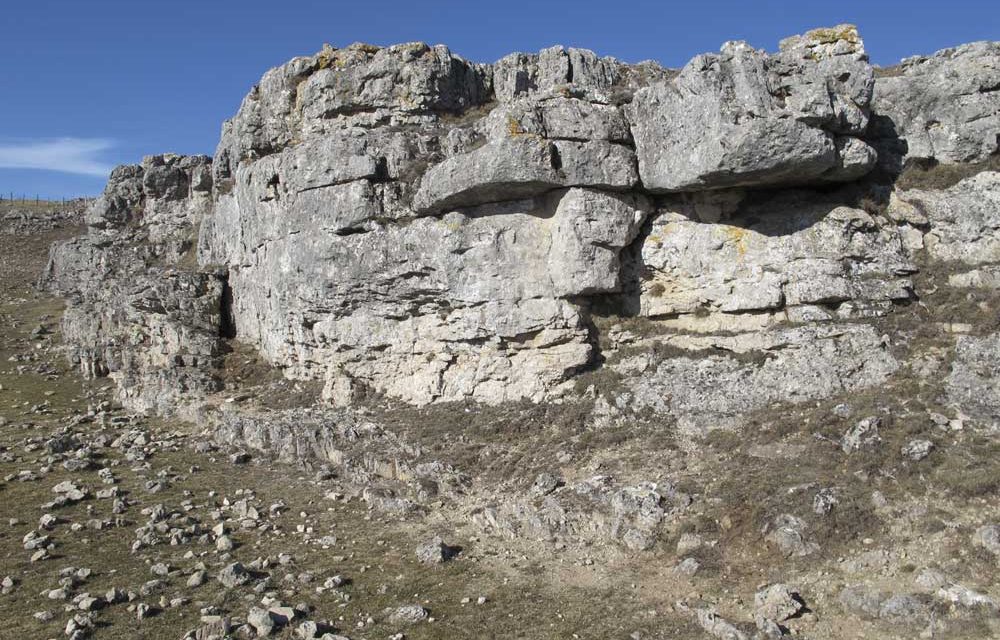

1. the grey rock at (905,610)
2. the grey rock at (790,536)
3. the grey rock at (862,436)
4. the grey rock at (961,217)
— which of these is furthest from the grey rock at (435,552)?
the grey rock at (961,217)

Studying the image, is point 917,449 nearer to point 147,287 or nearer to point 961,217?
point 961,217

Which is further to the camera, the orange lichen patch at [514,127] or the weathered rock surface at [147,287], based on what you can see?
the weathered rock surface at [147,287]

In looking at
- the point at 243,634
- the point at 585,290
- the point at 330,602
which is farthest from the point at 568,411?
the point at 243,634

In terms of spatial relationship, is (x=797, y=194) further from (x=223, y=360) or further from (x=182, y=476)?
(x=223, y=360)

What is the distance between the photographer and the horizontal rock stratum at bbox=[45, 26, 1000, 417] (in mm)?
18578

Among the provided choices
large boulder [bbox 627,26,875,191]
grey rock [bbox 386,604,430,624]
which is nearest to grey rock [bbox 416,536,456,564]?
grey rock [bbox 386,604,430,624]

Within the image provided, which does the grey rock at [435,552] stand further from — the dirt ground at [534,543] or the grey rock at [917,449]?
the grey rock at [917,449]

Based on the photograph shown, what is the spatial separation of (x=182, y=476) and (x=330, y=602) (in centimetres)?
995

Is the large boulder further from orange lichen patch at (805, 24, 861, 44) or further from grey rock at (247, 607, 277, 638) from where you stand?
grey rock at (247, 607, 277, 638)

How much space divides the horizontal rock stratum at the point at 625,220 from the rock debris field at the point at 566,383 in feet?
0.33

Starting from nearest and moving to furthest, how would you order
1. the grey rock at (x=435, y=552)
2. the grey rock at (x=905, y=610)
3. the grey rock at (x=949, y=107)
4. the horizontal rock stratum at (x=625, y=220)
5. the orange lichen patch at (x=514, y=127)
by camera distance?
the grey rock at (x=905, y=610), the grey rock at (x=435, y=552), the horizontal rock stratum at (x=625, y=220), the orange lichen patch at (x=514, y=127), the grey rock at (x=949, y=107)

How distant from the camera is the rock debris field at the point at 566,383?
1266 cm

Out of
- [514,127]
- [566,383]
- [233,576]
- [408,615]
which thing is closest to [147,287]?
[514,127]

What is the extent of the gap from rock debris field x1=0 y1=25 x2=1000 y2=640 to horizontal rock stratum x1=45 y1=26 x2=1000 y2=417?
100 millimetres
